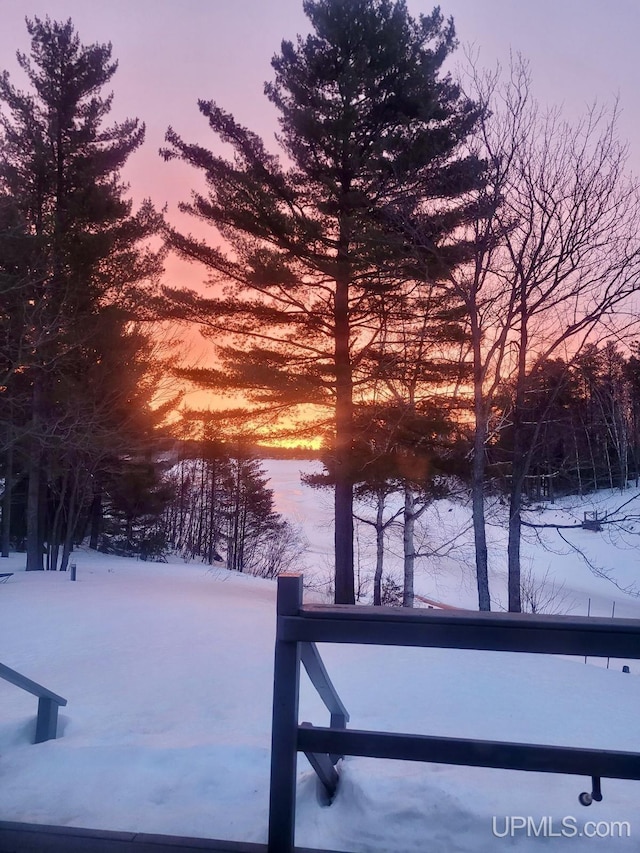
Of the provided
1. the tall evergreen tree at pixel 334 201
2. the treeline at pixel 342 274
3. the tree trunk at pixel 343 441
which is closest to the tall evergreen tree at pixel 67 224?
the treeline at pixel 342 274

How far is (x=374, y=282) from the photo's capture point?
12.6 metres

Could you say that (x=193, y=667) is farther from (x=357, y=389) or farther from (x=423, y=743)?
(x=357, y=389)

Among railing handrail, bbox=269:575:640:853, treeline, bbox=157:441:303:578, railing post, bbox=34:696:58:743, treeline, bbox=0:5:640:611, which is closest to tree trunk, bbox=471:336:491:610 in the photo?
treeline, bbox=0:5:640:611

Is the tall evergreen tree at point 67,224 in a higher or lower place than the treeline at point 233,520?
higher

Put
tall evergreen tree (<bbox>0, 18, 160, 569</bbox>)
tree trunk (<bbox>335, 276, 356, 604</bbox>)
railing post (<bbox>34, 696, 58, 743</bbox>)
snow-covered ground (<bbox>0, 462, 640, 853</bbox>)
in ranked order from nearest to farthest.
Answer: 1. snow-covered ground (<bbox>0, 462, 640, 853</bbox>)
2. railing post (<bbox>34, 696, 58, 743</bbox>)
3. tree trunk (<bbox>335, 276, 356, 604</bbox>)
4. tall evergreen tree (<bbox>0, 18, 160, 569</bbox>)

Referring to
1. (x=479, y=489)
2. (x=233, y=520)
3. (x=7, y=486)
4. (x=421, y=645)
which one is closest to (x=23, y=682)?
(x=421, y=645)

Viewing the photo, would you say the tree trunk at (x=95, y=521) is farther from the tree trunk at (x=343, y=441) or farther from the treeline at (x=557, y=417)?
the treeline at (x=557, y=417)

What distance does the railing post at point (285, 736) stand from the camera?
2.19 m

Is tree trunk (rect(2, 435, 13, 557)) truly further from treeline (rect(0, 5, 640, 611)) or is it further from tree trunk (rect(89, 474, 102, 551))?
tree trunk (rect(89, 474, 102, 551))

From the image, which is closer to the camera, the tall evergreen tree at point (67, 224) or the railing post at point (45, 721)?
the railing post at point (45, 721)

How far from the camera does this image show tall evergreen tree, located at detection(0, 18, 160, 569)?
49.6 ft

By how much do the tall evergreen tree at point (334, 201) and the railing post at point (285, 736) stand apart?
9.99m

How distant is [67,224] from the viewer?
1570 cm

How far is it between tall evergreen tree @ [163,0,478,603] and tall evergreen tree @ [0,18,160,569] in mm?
3424
